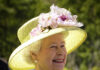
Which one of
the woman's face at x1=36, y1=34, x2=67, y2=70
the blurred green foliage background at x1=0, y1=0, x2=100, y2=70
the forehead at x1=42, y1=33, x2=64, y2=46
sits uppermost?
the blurred green foliage background at x1=0, y1=0, x2=100, y2=70

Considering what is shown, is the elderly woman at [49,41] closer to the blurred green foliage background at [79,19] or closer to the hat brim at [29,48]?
the hat brim at [29,48]

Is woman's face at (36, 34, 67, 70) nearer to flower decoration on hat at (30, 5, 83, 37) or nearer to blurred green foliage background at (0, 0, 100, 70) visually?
flower decoration on hat at (30, 5, 83, 37)

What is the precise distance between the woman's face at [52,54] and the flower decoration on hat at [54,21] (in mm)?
106

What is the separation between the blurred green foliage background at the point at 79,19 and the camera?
47.0 ft

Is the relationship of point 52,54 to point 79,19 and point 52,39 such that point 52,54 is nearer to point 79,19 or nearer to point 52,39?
point 52,39

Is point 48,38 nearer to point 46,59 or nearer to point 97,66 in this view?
point 46,59

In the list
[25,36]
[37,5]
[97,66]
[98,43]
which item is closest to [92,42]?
[98,43]

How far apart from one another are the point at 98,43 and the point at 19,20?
14.0 ft

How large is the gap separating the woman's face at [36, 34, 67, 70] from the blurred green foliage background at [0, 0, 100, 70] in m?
10.5

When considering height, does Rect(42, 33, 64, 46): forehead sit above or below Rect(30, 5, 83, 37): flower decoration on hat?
below

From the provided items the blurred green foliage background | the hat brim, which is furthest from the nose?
the blurred green foliage background

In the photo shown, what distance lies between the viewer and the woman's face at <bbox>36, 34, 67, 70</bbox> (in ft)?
9.69

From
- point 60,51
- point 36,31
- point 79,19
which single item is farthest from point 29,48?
point 79,19

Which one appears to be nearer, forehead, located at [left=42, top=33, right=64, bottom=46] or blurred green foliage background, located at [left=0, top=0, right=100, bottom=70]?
forehead, located at [left=42, top=33, right=64, bottom=46]
